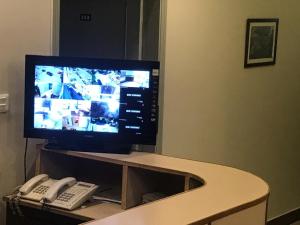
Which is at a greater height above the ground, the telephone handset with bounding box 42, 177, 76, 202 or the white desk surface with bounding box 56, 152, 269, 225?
the white desk surface with bounding box 56, 152, 269, 225

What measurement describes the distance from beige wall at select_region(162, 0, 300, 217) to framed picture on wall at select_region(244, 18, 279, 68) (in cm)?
6

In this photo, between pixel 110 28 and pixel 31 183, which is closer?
pixel 31 183

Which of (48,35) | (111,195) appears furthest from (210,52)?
(111,195)

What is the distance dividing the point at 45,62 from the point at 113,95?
434 millimetres

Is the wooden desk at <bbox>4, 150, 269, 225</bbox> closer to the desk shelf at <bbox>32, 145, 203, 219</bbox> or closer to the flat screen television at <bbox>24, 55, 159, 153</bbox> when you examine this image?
the desk shelf at <bbox>32, 145, 203, 219</bbox>

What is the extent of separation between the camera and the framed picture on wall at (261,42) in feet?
16.4

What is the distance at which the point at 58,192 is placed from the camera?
10.5ft

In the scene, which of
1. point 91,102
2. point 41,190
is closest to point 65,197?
point 41,190

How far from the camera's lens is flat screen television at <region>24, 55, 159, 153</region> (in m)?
3.35

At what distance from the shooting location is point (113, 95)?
11.1 feet

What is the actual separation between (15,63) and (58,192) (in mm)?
877

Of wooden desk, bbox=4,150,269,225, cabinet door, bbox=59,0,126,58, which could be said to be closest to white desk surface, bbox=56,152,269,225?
wooden desk, bbox=4,150,269,225

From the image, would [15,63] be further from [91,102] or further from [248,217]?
[248,217]

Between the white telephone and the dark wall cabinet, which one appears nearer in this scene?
the white telephone
